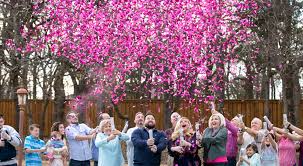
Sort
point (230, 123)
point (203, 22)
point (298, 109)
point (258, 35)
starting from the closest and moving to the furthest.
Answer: point (230, 123)
point (203, 22)
point (258, 35)
point (298, 109)

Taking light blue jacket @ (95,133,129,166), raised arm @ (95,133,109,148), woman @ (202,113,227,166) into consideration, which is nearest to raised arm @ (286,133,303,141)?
woman @ (202,113,227,166)

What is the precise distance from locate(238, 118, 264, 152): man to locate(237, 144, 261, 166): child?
10.4 inches

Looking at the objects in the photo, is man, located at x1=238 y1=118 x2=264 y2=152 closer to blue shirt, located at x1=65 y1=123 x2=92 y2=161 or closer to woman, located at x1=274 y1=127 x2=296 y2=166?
woman, located at x1=274 y1=127 x2=296 y2=166

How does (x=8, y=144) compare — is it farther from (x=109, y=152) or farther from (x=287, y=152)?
(x=287, y=152)

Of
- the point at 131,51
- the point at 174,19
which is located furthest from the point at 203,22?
the point at 131,51

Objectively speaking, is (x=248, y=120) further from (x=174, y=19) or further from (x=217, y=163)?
(x=217, y=163)

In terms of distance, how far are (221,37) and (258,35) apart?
3.91 metres

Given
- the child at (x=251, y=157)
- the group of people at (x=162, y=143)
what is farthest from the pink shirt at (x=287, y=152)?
the child at (x=251, y=157)

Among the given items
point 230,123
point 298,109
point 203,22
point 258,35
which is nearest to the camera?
point 230,123

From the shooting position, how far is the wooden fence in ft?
87.7

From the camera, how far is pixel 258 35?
22516 millimetres

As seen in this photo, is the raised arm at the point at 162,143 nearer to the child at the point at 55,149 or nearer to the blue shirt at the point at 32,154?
the child at the point at 55,149

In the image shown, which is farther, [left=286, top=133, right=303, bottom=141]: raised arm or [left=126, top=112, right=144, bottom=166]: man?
[left=286, top=133, right=303, bottom=141]: raised arm

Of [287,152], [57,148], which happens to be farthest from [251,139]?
[57,148]
